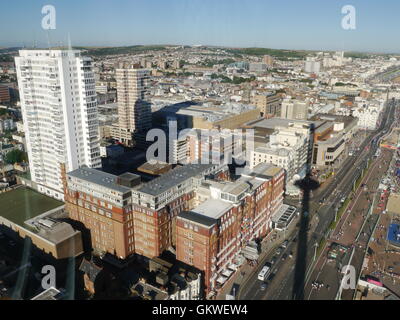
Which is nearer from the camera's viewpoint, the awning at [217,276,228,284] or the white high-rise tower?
the awning at [217,276,228,284]

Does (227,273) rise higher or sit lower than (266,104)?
lower

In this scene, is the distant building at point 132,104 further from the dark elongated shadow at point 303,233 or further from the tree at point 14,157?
the dark elongated shadow at point 303,233

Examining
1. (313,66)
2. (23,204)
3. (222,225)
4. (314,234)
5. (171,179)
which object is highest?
(313,66)

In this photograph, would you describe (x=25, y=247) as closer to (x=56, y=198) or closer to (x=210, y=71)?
(x=56, y=198)

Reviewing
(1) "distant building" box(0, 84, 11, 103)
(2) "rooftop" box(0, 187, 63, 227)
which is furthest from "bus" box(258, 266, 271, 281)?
(1) "distant building" box(0, 84, 11, 103)

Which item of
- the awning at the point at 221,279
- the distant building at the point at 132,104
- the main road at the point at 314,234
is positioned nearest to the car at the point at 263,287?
the main road at the point at 314,234

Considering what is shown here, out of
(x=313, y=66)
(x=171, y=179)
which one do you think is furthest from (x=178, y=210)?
(x=313, y=66)

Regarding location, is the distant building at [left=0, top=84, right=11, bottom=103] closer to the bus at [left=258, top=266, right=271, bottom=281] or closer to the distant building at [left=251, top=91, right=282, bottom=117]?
the distant building at [left=251, top=91, right=282, bottom=117]

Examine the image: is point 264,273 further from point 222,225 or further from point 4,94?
point 4,94

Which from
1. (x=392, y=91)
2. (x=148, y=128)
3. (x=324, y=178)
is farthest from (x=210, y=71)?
(x=324, y=178)
